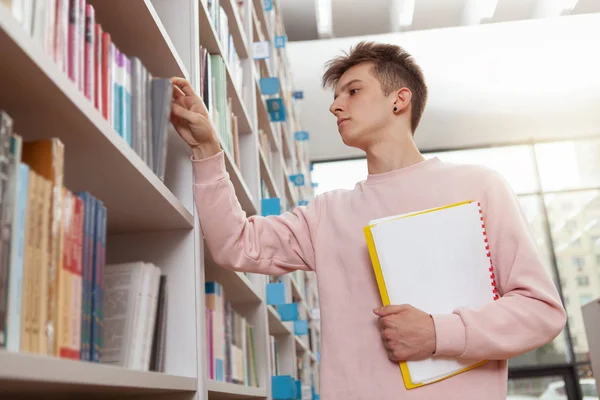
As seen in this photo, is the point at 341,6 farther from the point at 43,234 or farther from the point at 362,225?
the point at 43,234

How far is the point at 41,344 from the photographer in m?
0.72

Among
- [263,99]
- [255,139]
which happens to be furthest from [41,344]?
[263,99]

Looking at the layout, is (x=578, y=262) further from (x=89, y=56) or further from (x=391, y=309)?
(x=89, y=56)

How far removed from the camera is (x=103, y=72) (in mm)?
999

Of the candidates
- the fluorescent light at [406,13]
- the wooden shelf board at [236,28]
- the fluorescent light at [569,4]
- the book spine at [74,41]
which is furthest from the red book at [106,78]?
the fluorescent light at [569,4]

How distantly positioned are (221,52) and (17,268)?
138 cm

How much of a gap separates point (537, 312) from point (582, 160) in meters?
7.05

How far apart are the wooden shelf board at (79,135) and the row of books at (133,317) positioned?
0.13 m

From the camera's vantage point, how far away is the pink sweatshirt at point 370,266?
3.93 feet

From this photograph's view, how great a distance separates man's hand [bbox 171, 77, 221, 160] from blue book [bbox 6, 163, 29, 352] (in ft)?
2.10

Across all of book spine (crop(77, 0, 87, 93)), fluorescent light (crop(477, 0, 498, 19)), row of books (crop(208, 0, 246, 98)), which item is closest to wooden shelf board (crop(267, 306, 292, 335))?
row of books (crop(208, 0, 246, 98))

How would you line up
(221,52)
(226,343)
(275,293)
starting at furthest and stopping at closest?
1. (275,293)
2. (221,52)
3. (226,343)

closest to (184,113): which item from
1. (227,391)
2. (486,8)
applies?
(227,391)

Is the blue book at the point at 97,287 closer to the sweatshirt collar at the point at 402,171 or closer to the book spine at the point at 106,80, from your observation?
the book spine at the point at 106,80
